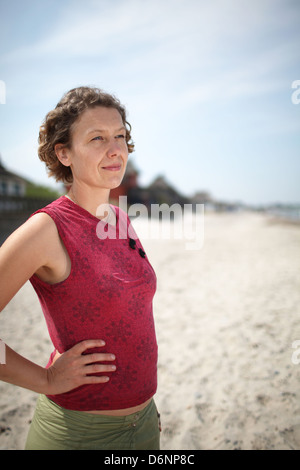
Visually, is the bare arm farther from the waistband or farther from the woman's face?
the woman's face

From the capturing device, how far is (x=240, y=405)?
9.75ft

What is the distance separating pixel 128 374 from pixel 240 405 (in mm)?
2464

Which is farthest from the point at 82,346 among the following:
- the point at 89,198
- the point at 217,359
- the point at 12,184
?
the point at 12,184

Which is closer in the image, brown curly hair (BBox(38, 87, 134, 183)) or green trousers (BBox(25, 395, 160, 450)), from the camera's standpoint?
green trousers (BBox(25, 395, 160, 450))

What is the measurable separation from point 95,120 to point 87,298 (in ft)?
2.61

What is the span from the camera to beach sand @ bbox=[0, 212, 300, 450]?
261cm

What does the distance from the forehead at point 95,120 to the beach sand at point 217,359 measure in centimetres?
272

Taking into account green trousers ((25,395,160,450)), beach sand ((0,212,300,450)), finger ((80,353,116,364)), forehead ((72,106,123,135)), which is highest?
forehead ((72,106,123,135))

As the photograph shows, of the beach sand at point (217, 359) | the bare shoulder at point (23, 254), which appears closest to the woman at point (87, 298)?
the bare shoulder at point (23, 254)

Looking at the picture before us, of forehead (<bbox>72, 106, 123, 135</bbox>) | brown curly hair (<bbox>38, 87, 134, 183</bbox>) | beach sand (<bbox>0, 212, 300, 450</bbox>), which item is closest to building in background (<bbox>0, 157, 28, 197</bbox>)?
beach sand (<bbox>0, 212, 300, 450</bbox>)

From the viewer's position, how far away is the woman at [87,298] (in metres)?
1.02

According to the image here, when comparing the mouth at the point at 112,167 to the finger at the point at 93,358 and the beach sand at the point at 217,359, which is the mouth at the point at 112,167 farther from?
the beach sand at the point at 217,359
